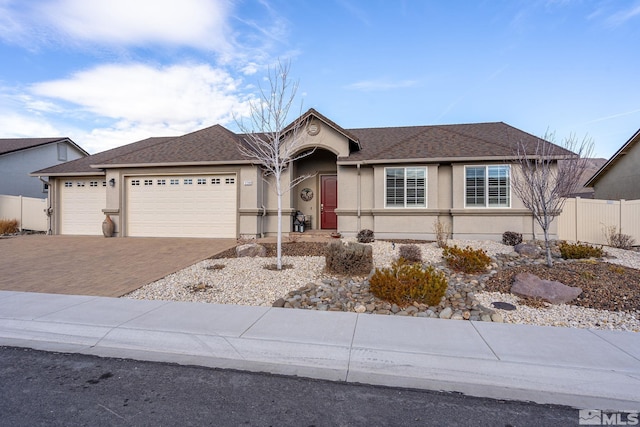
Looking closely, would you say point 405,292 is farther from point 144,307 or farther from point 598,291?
point 144,307

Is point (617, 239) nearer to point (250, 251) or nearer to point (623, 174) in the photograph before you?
point (623, 174)

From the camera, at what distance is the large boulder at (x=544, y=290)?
21.7ft

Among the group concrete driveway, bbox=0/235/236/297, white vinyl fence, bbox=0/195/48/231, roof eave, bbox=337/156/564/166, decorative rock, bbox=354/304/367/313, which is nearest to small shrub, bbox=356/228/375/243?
roof eave, bbox=337/156/564/166

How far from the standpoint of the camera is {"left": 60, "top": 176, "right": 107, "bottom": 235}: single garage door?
17484 mm

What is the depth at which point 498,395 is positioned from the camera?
3662 millimetres

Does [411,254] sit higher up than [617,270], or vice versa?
[411,254]

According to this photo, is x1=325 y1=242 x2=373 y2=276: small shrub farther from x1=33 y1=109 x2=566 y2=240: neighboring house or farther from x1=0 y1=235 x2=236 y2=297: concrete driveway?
x1=33 y1=109 x2=566 y2=240: neighboring house

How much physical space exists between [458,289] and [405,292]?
5.32 feet

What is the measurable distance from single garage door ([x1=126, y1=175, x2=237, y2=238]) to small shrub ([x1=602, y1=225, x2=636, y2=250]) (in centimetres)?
1464

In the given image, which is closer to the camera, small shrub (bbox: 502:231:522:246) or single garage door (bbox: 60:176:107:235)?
small shrub (bbox: 502:231:522:246)

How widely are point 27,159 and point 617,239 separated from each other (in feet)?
112

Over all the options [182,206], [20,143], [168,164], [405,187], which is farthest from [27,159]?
[405,187]

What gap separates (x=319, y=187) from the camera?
16.9m

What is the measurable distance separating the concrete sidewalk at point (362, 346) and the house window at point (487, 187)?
362 inches
